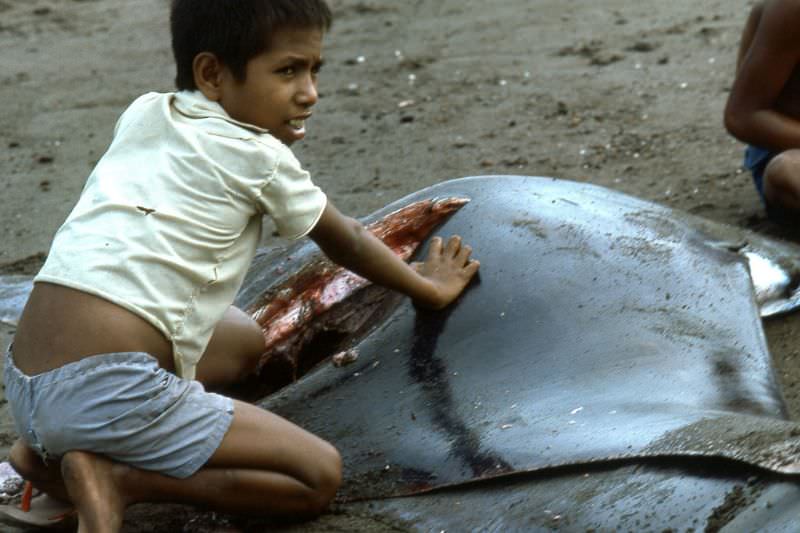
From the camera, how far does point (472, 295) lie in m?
2.87

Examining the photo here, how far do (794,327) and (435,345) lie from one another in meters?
1.21

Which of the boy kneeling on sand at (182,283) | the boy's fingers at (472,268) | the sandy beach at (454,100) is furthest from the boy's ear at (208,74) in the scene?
the sandy beach at (454,100)

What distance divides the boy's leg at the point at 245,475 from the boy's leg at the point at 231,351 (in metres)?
0.37

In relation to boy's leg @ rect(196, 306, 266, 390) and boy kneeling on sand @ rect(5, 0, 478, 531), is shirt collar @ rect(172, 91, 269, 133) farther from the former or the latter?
boy's leg @ rect(196, 306, 266, 390)

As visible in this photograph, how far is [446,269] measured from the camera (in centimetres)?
288

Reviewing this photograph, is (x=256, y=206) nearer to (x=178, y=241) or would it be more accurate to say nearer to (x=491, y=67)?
(x=178, y=241)

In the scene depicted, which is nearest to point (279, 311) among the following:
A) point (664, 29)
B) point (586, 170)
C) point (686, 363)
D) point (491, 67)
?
point (686, 363)

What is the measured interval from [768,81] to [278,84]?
212 centimetres

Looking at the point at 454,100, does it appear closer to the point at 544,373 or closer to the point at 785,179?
the point at 785,179

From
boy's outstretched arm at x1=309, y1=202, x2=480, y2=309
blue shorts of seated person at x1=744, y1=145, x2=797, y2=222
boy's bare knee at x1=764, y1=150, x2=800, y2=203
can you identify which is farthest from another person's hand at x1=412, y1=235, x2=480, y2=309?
blue shorts of seated person at x1=744, y1=145, x2=797, y2=222

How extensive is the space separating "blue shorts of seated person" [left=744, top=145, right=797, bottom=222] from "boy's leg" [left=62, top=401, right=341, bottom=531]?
2.31 m

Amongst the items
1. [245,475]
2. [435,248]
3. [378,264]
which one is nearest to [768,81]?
[435,248]

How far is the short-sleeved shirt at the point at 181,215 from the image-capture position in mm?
2574

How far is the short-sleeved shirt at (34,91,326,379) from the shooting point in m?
2.57
